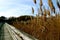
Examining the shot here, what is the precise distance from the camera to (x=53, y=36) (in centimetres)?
581

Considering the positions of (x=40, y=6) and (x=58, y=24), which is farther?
(x=40, y=6)

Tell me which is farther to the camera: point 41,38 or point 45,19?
point 45,19

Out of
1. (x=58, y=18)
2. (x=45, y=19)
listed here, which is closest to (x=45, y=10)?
(x=45, y=19)

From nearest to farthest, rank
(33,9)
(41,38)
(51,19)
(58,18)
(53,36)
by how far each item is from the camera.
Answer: (53,36)
(41,38)
(58,18)
(51,19)
(33,9)

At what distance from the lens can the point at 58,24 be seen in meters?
6.55

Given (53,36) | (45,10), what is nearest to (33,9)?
(45,10)

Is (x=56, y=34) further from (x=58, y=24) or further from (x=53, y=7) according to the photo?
(x=53, y=7)

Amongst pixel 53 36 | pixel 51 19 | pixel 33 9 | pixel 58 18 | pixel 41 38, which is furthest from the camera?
pixel 33 9

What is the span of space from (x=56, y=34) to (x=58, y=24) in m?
0.67

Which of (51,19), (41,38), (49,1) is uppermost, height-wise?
(49,1)

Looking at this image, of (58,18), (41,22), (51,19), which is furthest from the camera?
(41,22)

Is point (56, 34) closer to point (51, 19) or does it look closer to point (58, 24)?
point (58, 24)

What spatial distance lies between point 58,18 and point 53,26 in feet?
1.00

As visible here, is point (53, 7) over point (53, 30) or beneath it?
over
